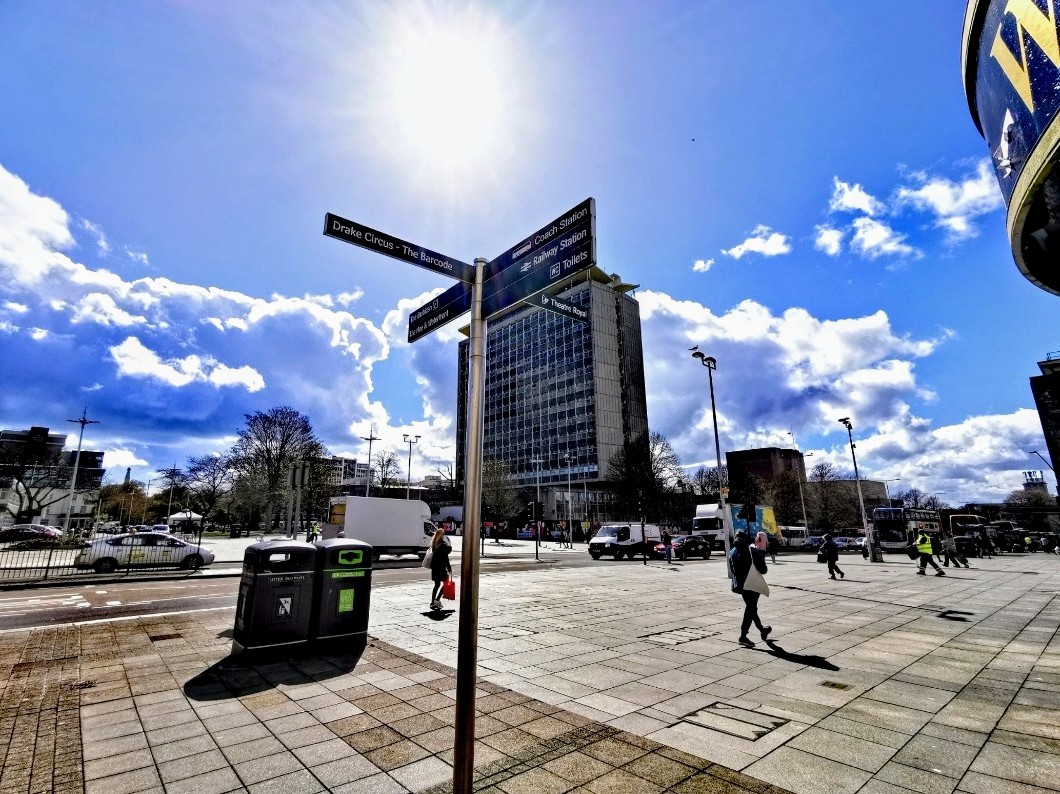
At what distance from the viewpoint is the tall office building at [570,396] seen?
8744 cm

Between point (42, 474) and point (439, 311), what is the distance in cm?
7324

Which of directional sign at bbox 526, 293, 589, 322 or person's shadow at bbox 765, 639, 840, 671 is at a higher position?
directional sign at bbox 526, 293, 589, 322

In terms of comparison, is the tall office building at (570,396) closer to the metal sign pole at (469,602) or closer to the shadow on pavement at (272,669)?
the shadow on pavement at (272,669)

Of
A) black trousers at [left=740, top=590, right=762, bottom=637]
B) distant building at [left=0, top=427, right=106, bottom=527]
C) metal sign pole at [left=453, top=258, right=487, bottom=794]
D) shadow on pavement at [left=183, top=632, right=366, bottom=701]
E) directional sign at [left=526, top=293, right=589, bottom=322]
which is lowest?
shadow on pavement at [left=183, top=632, right=366, bottom=701]

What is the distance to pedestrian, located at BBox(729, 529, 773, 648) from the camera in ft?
26.2

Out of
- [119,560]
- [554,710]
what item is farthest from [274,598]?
[119,560]

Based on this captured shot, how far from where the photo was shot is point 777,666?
6543mm

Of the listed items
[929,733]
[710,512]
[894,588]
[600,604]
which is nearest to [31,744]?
[929,733]

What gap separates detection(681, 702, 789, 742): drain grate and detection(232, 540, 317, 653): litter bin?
5.12 m

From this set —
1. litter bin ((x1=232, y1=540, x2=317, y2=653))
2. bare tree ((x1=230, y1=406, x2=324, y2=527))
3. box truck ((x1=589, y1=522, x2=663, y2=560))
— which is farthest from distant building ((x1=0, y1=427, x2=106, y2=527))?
litter bin ((x1=232, y1=540, x2=317, y2=653))

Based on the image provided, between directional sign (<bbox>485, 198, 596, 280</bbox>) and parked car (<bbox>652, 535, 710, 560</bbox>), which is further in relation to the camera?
parked car (<bbox>652, 535, 710, 560</bbox>)

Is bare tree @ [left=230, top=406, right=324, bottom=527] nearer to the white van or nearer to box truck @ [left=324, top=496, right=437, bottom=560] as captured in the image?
box truck @ [left=324, top=496, right=437, bottom=560]

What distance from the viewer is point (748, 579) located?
820 cm

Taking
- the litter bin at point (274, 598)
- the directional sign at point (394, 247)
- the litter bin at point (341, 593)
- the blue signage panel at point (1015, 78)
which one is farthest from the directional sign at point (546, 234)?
the blue signage panel at point (1015, 78)
